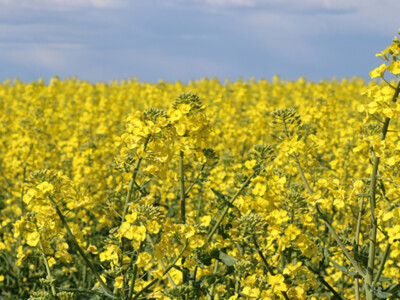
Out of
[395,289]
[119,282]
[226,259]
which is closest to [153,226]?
[119,282]

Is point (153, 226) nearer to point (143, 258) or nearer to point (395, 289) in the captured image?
point (143, 258)

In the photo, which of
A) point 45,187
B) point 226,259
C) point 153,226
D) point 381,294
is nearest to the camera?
point 153,226

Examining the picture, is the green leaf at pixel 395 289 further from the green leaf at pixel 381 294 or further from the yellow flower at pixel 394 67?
the yellow flower at pixel 394 67

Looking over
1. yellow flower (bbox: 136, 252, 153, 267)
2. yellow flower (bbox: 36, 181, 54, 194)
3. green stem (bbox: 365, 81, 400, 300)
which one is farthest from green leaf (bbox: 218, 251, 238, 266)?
yellow flower (bbox: 36, 181, 54, 194)

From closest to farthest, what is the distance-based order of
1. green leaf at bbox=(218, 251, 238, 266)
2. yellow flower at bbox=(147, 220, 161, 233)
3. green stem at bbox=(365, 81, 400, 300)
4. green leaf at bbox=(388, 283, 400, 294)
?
yellow flower at bbox=(147, 220, 161, 233)
green leaf at bbox=(388, 283, 400, 294)
green stem at bbox=(365, 81, 400, 300)
green leaf at bbox=(218, 251, 238, 266)

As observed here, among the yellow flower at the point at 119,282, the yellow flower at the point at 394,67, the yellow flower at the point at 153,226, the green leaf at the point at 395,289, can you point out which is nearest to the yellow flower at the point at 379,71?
the yellow flower at the point at 394,67

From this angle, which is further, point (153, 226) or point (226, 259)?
point (226, 259)

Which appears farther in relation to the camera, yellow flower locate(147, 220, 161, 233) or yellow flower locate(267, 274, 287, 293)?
yellow flower locate(267, 274, 287, 293)

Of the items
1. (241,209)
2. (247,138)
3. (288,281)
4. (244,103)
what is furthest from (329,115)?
(244,103)

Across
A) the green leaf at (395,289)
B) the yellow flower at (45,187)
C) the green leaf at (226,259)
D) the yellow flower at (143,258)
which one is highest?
the yellow flower at (45,187)

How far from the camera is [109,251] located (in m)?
2.94

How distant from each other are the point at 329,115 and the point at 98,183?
3654 millimetres

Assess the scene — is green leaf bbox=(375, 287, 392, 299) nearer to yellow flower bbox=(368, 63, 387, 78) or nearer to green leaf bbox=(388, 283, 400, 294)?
green leaf bbox=(388, 283, 400, 294)

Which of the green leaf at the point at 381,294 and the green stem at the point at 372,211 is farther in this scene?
the green stem at the point at 372,211
